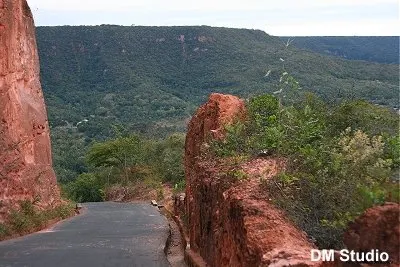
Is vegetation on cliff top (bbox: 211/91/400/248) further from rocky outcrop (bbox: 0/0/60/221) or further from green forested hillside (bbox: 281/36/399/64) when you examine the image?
green forested hillside (bbox: 281/36/399/64)

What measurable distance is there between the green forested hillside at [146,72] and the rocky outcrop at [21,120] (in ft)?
98.3

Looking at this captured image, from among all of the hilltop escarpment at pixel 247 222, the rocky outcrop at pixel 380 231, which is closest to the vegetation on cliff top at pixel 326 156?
the hilltop escarpment at pixel 247 222

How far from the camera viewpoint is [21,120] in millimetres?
26078

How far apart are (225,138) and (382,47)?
7646 cm

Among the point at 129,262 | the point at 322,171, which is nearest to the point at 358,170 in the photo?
the point at 322,171

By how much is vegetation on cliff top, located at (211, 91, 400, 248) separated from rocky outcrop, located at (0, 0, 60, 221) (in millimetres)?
12944

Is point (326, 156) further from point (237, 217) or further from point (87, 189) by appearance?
point (87, 189)

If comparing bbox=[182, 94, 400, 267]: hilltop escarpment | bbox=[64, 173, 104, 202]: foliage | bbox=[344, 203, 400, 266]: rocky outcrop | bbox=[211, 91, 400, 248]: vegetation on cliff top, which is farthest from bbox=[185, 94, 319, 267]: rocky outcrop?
bbox=[64, 173, 104, 202]: foliage

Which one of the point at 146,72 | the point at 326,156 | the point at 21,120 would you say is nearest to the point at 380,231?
the point at 326,156

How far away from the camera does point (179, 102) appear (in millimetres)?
78688

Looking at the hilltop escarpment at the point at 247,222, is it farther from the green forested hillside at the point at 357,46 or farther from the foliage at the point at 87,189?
the green forested hillside at the point at 357,46

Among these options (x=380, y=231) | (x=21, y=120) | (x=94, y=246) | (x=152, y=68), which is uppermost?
(x=380, y=231)

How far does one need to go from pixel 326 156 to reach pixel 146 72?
78728 millimetres

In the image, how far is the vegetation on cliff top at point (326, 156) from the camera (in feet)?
22.4
